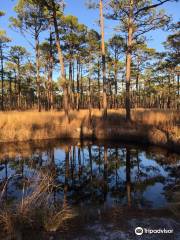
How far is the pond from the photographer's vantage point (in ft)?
11.9

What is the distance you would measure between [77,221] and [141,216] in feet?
3.44

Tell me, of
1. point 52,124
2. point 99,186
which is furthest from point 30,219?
point 52,124

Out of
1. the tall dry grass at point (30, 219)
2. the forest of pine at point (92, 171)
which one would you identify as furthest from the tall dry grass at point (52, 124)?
the tall dry grass at point (30, 219)

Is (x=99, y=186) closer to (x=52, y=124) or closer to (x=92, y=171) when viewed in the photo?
(x=92, y=171)

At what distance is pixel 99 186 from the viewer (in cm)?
631

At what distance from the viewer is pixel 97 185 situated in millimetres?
6398

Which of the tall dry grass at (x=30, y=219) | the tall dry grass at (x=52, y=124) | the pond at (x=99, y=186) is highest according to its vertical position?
the tall dry grass at (x=52, y=124)

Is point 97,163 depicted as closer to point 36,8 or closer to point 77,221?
point 77,221

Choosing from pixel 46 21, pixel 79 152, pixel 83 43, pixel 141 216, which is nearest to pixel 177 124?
pixel 79 152

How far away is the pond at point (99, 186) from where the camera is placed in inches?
142

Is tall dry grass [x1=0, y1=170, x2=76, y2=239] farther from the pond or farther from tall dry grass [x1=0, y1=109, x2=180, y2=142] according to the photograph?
tall dry grass [x1=0, y1=109, x2=180, y2=142]

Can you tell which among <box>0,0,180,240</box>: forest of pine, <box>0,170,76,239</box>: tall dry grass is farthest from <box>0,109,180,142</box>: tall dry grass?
<box>0,170,76,239</box>: tall dry grass

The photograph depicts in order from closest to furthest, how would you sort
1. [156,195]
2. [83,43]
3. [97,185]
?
[156,195], [97,185], [83,43]

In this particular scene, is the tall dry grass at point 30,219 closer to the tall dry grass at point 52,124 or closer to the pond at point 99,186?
the pond at point 99,186
